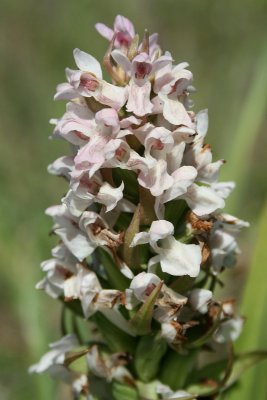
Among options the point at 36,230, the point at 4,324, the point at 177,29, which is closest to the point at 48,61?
the point at 177,29

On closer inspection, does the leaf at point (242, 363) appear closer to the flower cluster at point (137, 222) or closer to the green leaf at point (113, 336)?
the flower cluster at point (137, 222)

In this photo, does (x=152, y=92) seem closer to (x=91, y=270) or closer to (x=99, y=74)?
(x=99, y=74)

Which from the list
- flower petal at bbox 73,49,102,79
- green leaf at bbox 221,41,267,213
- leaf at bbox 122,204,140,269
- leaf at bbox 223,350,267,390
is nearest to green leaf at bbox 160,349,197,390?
leaf at bbox 223,350,267,390

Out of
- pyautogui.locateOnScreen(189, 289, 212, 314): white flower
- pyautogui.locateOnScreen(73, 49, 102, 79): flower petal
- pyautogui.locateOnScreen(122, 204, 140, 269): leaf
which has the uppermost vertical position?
pyautogui.locateOnScreen(73, 49, 102, 79): flower petal

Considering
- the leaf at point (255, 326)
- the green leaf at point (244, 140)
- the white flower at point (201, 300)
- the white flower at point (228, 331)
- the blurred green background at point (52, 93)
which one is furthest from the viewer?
the blurred green background at point (52, 93)

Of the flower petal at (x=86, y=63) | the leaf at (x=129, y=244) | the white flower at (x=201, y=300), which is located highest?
the flower petal at (x=86, y=63)

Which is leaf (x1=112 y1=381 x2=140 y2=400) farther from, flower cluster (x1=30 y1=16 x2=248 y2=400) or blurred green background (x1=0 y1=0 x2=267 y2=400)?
blurred green background (x1=0 y1=0 x2=267 y2=400)

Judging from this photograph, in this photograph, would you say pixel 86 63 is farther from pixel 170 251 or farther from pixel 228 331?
pixel 228 331

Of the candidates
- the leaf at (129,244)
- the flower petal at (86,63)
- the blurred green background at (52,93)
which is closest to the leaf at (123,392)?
the leaf at (129,244)
